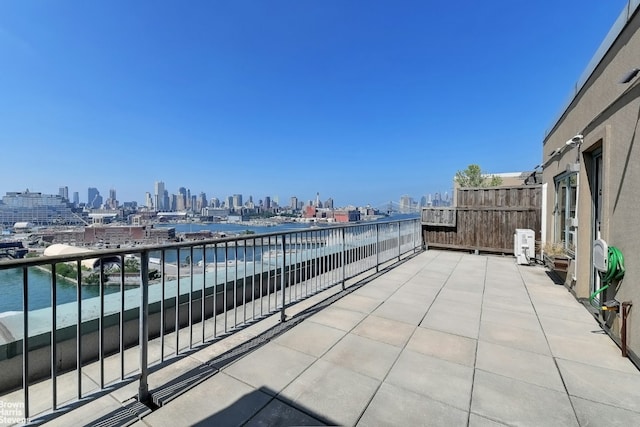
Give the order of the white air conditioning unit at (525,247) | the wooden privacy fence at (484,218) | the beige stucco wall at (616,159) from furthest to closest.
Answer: the wooden privacy fence at (484,218), the white air conditioning unit at (525,247), the beige stucco wall at (616,159)

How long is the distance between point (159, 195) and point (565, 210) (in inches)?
2368

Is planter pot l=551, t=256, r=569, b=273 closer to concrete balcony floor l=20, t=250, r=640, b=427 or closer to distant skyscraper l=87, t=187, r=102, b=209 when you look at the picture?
concrete balcony floor l=20, t=250, r=640, b=427

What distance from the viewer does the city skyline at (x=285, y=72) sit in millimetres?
6117

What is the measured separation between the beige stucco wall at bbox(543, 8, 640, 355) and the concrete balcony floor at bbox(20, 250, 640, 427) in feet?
2.01

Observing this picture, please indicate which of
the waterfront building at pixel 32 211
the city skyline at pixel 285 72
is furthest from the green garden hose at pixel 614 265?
the waterfront building at pixel 32 211

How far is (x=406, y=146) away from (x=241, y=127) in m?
12.7

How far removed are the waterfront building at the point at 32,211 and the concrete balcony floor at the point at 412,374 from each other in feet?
87.6

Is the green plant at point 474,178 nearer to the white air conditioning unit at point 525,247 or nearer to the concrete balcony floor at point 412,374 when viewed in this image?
the white air conditioning unit at point 525,247

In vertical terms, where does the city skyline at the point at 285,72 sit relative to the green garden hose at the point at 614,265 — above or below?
above

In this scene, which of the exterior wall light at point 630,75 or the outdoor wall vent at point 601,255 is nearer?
the exterior wall light at point 630,75

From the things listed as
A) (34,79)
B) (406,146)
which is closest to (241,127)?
(34,79)

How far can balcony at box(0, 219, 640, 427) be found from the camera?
1.57 metres

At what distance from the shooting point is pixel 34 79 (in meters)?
7.80

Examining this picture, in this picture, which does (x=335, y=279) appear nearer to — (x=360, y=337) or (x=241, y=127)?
(x=360, y=337)
